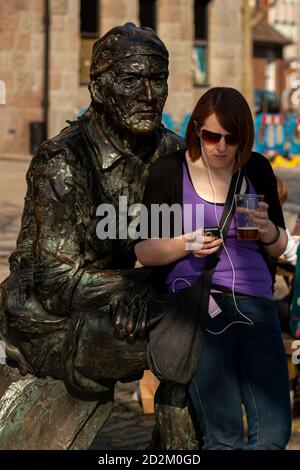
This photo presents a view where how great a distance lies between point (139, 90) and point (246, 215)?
0.74 meters

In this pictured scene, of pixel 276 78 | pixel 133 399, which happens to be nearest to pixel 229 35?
pixel 133 399

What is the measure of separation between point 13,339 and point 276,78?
67.4 metres

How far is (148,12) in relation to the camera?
2683cm

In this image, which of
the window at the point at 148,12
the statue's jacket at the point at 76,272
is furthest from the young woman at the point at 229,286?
the window at the point at 148,12

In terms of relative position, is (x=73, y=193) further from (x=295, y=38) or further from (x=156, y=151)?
(x=295, y=38)

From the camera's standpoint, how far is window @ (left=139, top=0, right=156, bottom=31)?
87.6 ft

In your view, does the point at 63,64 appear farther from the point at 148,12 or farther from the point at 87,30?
the point at 148,12

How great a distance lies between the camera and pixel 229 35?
→ 91.2 ft

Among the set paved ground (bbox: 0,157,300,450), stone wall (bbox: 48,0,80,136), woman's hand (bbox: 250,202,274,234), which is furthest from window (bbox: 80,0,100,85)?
woman's hand (bbox: 250,202,274,234)

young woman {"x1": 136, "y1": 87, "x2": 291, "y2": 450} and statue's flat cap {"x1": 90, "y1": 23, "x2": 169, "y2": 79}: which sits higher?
statue's flat cap {"x1": 90, "y1": 23, "x2": 169, "y2": 79}

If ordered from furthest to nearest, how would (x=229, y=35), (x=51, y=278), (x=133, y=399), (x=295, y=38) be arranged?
(x=295, y=38), (x=229, y=35), (x=133, y=399), (x=51, y=278)

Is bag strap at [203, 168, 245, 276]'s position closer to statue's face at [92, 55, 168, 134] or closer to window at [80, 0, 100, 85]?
statue's face at [92, 55, 168, 134]

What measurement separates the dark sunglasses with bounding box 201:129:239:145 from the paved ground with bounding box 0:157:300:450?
2.18 m

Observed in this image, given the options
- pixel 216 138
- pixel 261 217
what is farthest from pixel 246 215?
pixel 216 138
